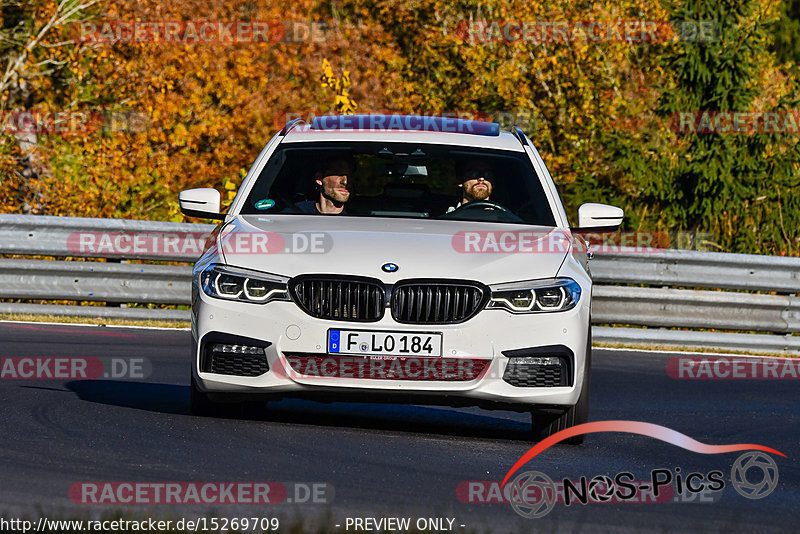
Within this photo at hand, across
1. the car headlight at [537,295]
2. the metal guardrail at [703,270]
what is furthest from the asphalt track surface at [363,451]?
the metal guardrail at [703,270]

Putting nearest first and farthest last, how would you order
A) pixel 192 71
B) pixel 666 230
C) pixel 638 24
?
pixel 666 230 → pixel 192 71 → pixel 638 24

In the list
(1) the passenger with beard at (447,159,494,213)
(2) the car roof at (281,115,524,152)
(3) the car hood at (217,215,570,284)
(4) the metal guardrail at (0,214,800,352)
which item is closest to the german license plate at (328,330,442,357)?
(3) the car hood at (217,215,570,284)

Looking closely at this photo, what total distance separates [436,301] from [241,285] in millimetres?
943

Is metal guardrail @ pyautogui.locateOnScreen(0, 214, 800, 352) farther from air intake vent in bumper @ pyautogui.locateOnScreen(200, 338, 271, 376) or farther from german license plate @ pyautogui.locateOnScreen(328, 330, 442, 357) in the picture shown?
german license plate @ pyautogui.locateOnScreen(328, 330, 442, 357)

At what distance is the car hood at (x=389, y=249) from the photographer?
23.2ft

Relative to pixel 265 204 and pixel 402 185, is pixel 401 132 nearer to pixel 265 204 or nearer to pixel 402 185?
pixel 402 185

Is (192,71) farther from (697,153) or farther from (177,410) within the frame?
(177,410)

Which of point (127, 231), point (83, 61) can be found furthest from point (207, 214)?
point (83, 61)

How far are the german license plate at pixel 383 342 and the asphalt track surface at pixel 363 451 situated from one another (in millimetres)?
459

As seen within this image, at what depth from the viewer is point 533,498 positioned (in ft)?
19.3

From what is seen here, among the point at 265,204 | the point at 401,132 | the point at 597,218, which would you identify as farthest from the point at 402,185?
the point at 597,218

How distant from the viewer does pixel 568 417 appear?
25.0ft

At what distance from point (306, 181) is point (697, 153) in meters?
14.7

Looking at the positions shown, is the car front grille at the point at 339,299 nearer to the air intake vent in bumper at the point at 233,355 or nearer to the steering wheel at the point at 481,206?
the air intake vent in bumper at the point at 233,355
